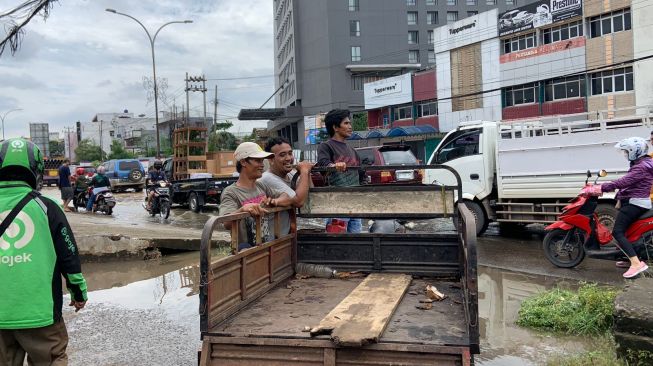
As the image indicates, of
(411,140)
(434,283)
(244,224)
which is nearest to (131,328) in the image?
(244,224)

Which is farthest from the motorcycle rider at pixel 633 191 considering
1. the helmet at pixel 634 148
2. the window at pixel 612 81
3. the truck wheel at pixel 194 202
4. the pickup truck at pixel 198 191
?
the window at pixel 612 81

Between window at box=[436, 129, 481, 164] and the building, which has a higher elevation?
the building

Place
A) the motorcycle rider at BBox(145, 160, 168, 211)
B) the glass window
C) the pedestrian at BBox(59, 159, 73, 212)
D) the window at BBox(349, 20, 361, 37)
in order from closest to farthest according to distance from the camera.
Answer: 1. the motorcycle rider at BBox(145, 160, 168, 211)
2. the pedestrian at BBox(59, 159, 73, 212)
3. the window at BBox(349, 20, 361, 37)
4. the glass window

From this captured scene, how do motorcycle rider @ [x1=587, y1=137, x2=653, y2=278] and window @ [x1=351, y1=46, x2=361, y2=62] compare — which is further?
window @ [x1=351, y1=46, x2=361, y2=62]

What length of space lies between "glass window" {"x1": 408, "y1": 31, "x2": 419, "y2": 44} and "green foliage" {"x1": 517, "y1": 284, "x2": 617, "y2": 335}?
201ft

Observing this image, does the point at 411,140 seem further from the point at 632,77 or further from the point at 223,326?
the point at 223,326

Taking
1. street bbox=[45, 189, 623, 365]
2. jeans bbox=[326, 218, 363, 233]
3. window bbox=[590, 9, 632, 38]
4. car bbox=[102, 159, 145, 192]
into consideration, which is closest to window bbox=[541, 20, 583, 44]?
window bbox=[590, 9, 632, 38]

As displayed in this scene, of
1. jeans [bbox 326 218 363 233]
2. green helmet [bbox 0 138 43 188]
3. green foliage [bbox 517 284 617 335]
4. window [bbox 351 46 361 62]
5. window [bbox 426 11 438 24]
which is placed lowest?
green foliage [bbox 517 284 617 335]

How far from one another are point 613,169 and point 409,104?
3559cm

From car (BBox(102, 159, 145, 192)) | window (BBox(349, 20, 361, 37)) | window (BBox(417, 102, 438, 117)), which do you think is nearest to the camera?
car (BBox(102, 159, 145, 192))

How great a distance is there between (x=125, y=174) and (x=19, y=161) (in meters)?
27.3

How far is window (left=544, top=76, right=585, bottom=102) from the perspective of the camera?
29672mm

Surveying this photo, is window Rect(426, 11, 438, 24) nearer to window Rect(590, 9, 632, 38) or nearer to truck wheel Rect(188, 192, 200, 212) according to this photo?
window Rect(590, 9, 632, 38)

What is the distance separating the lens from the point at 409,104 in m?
43.5
